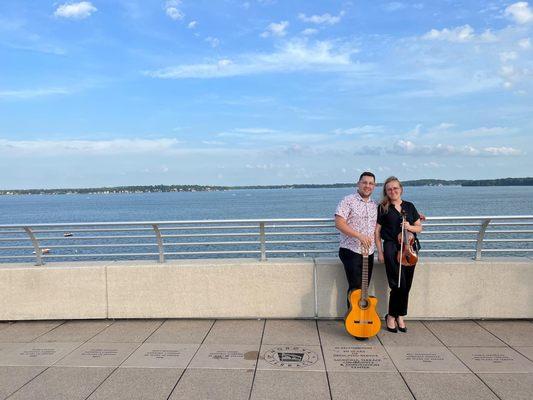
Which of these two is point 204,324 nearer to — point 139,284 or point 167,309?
point 167,309

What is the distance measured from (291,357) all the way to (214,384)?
0.92m

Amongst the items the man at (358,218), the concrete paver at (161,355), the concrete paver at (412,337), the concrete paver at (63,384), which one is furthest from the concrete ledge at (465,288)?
the concrete paver at (63,384)

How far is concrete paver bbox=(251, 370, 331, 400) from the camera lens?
352 cm

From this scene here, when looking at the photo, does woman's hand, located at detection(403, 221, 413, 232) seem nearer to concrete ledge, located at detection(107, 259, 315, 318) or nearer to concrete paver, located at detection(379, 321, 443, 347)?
concrete paver, located at detection(379, 321, 443, 347)

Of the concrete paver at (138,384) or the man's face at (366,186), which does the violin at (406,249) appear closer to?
the man's face at (366,186)

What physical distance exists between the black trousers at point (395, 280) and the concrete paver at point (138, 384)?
2.55 metres

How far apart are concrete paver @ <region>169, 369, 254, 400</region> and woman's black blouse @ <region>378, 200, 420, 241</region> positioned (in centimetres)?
219

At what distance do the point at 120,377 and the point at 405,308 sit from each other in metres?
3.20

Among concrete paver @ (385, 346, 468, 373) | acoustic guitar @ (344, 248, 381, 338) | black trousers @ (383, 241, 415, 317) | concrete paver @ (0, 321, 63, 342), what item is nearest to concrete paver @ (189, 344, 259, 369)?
acoustic guitar @ (344, 248, 381, 338)

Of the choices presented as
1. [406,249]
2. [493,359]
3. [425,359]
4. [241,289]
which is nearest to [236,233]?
[241,289]

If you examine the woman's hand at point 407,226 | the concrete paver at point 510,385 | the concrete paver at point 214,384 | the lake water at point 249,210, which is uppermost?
the woman's hand at point 407,226

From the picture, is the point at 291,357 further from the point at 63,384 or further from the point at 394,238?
the point at 63,384

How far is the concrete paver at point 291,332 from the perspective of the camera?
480 cm

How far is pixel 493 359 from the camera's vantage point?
4.21 meters
